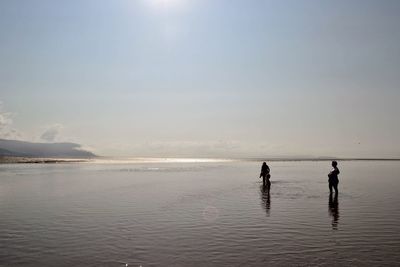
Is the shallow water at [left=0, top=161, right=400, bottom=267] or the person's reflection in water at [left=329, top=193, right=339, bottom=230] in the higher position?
the person's reflection in water at [left=329, top=193, right=339, bottom=230]

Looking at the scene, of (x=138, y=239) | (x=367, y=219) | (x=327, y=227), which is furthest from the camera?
(x=367, y=219)

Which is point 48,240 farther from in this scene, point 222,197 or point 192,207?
point 222,197

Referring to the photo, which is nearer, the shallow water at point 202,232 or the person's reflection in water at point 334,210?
the shallow water at point 202,232

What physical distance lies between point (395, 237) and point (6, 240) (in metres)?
14.5

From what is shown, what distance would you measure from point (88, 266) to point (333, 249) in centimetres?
766

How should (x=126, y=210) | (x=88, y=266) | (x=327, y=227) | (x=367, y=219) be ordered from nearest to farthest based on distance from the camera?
(x=88, y=266) → (x=327, y=227) → (x=367, y=219) → (x=126, y=210)

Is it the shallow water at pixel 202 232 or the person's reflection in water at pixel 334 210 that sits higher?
the person's reflection in water at pixel 334 210

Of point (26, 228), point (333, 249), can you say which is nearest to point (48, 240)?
point (26, 228)

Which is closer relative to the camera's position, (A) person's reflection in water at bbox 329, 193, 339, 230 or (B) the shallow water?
(B) the shallow water

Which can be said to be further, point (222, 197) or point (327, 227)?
point (222, 197)

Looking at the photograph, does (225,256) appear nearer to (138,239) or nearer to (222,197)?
(138,239)

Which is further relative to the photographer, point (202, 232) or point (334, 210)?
point (334, 210)

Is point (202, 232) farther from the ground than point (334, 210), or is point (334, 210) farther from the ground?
point (334, 210)

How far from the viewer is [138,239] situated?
46.5ft
